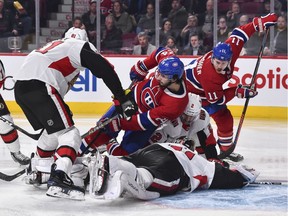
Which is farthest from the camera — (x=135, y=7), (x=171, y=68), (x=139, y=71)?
(x=135, y=7)

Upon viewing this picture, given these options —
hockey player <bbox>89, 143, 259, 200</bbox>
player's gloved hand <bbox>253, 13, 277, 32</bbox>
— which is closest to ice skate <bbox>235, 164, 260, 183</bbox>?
hockey player <bbox>89, 143, 259, 200</bbox>

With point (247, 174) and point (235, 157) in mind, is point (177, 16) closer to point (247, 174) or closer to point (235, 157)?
point (235, 157)

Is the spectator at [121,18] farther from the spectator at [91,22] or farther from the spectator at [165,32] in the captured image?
the spectator at [165,32]

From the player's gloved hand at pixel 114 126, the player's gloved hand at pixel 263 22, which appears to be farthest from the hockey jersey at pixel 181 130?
the player's gloved hand at pixel 263 22

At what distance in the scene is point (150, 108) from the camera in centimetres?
489

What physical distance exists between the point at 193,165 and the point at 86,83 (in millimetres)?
3712

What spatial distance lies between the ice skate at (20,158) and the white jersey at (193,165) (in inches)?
47.2

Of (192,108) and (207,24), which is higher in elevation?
(207,24)

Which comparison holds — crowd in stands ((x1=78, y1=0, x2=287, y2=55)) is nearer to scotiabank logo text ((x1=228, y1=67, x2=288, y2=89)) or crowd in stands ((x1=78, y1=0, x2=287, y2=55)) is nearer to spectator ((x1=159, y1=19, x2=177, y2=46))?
spectator ((x1=159, y1=19, x2=177, y2=46))

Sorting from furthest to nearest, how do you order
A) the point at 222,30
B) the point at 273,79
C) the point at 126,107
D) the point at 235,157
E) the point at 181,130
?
the point at 222,30 < the point at 273,79 < the point at 235,157 < the point at 181,130 < the point at 126,107

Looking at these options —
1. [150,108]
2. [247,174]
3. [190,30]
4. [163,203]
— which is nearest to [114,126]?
[150,108]

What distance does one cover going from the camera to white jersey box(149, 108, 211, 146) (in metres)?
4.91

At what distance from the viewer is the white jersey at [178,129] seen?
193 inches

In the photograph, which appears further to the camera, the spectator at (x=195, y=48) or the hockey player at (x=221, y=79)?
the spectator at (x=195, y=48)
